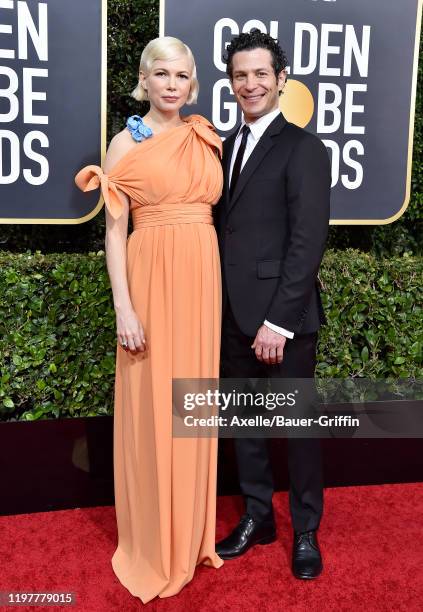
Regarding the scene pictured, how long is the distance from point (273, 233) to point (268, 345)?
0.39 meters

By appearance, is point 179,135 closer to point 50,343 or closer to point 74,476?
point 50,343

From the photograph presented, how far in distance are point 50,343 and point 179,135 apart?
114cm

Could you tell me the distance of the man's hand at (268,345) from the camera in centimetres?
219

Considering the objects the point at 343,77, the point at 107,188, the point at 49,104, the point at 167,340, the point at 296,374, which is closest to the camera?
the point at 107,188

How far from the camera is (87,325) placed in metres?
2.82

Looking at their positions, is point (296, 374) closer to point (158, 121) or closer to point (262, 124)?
point (262, 124)

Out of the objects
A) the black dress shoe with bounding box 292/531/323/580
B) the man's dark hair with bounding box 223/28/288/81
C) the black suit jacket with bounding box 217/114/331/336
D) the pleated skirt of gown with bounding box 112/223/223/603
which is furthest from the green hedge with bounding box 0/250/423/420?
the man's dark hair with bounding box 223/28/288/81

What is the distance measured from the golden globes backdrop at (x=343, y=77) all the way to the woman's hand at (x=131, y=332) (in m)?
1.18

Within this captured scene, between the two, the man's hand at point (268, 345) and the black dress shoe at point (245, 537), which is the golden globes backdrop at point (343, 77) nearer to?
the man's hand at point (268, 345)

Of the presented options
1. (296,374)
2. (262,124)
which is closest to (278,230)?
(262,124)

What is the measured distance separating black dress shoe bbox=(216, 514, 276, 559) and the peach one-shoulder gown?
0.11 meters

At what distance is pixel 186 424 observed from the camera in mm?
2275

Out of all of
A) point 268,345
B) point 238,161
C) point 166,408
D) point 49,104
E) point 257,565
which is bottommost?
point 257,565

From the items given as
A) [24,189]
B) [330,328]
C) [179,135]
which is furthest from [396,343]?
[24,189]
